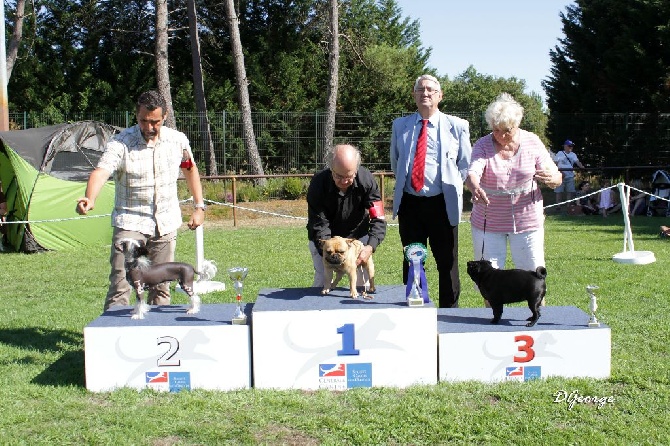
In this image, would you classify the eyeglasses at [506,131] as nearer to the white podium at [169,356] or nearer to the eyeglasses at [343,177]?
the eyeglasses at [343,177]

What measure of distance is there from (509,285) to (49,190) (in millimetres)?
8727

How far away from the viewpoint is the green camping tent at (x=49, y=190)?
1078cm

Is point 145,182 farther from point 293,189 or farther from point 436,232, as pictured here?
point 293,189

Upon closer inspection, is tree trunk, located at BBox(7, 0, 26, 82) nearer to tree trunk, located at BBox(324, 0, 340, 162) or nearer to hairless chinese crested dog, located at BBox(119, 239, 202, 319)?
tree trunk, located at BBox(324, 0, 340, 162)

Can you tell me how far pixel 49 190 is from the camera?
11016 millimetres

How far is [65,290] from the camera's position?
7.44m

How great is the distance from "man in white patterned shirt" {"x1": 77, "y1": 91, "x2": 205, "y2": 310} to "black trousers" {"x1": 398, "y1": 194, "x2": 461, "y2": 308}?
1319mm

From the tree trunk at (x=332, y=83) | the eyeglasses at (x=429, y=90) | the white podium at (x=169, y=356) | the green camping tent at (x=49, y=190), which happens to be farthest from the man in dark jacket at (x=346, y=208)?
the tree trunk at (x=332, y=83)

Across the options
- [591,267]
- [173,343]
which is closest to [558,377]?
[173,343]

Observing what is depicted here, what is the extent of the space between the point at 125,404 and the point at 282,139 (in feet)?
53.7

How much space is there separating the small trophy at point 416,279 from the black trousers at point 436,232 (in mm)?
515

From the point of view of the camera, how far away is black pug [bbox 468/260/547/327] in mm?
3986

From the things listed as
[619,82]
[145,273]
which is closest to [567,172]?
[619,82]

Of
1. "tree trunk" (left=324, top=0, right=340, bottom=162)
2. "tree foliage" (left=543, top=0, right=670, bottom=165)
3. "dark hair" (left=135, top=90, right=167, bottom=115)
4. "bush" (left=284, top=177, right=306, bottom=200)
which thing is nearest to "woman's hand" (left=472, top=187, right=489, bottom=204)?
"dark hair" (left=135, top=90, right=167, bottom=115)
